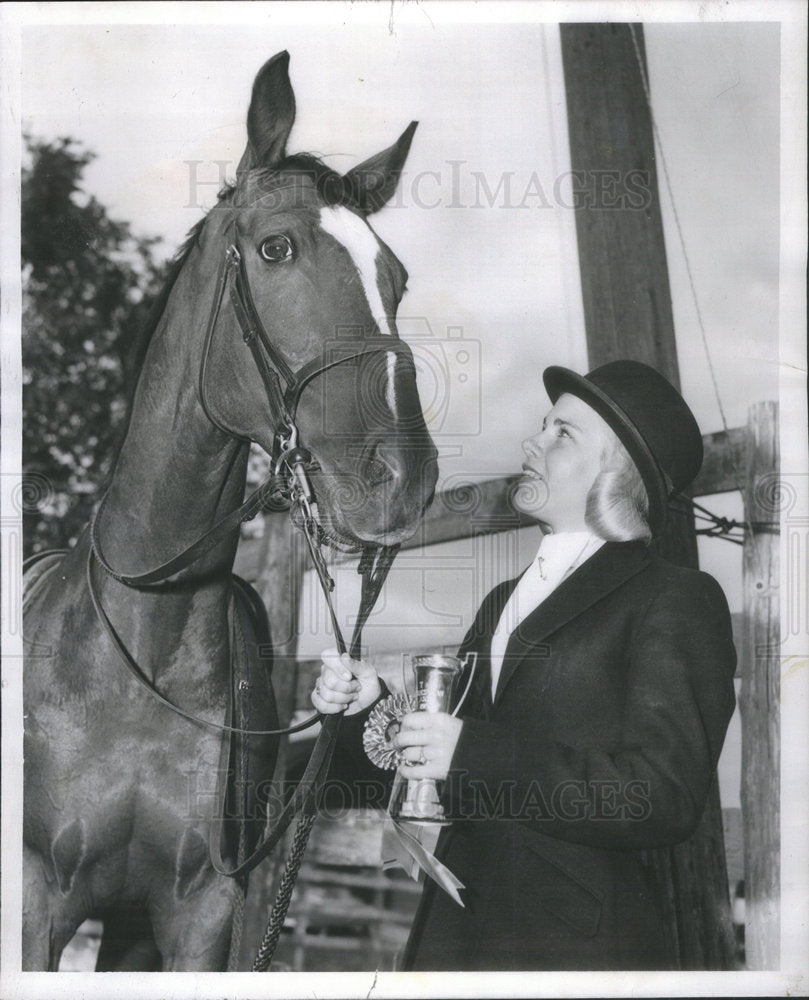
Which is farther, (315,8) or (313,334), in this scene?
(315,8)

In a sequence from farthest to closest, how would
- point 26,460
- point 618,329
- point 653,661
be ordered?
point 618,329 < point 26,460 < point 653,661

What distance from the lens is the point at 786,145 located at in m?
2.00

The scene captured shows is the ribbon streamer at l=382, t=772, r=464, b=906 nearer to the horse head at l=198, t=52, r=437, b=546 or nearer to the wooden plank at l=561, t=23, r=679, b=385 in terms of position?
the horse head at l=198, t=52, r=437, b=546

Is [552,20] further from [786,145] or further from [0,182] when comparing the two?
[0,182]

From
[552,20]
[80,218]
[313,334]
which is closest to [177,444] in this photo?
[313,334]

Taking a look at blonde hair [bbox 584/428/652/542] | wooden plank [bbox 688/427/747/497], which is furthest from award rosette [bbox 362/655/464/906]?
wooden plank [bbox 688/427/747/497]

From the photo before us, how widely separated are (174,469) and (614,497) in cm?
76

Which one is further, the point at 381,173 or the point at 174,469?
the point at 381,173

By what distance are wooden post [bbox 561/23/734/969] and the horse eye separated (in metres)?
0.65

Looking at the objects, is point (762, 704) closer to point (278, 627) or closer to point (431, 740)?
point (431, 740)

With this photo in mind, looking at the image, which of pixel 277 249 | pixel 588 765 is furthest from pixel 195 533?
pixel 588 765

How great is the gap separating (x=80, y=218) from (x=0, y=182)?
0.58 ft

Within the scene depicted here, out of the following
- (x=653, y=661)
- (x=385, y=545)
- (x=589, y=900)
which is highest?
(x=385, y=545)

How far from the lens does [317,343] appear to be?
1.60 meters
